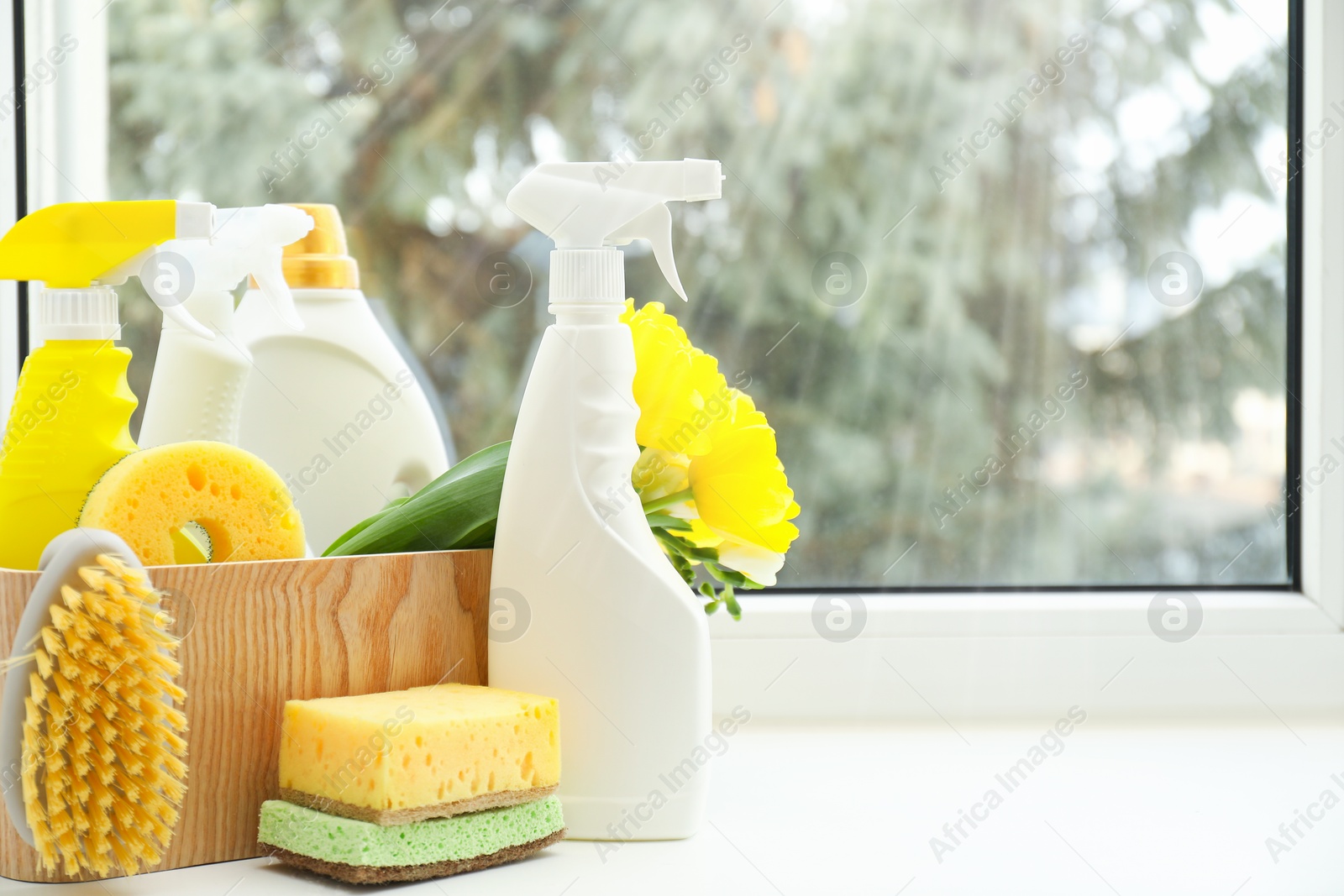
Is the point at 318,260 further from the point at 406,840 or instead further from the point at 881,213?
the point at 881,213

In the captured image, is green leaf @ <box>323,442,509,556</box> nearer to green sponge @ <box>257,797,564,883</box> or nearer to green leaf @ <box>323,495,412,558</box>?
green leaf @ <box>323,495,412,558</box>

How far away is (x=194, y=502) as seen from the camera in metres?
0.51

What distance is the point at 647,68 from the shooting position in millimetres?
923

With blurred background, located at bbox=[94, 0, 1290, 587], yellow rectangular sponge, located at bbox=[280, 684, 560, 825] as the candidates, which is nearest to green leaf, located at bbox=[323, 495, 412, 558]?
yellow rectangular sponge, located at bbox=[280, 684, 560, 825]

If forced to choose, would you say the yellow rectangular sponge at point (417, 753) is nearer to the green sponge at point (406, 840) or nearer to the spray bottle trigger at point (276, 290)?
the green sponge at point (406, 840)

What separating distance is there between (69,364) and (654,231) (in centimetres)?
29

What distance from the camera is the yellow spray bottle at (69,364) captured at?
52cm

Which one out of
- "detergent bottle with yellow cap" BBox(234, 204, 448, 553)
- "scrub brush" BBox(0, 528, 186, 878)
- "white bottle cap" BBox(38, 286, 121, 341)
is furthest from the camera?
"detergent bottle with yellow cap" BBox(234, 204, 448, 553)

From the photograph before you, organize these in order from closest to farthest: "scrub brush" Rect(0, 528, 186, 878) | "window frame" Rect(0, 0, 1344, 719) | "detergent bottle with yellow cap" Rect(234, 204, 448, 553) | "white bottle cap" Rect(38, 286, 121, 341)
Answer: "scrub brush" Rect(0, 528, 186, 878)
"white bottle cap" Rect(38, 286, 121, 341)
"detergent bottle with yellow cap" Rect(234, 204, 448, 553)
"window frame" Rect(0, 0, 1344, 719)

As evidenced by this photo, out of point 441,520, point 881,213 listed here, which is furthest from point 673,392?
point 881,213

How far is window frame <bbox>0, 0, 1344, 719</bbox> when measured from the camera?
87cm

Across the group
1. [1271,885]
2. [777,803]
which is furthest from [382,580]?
[1271,885]

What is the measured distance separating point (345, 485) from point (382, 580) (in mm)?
113

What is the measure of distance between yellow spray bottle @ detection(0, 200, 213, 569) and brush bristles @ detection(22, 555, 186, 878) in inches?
3.9
